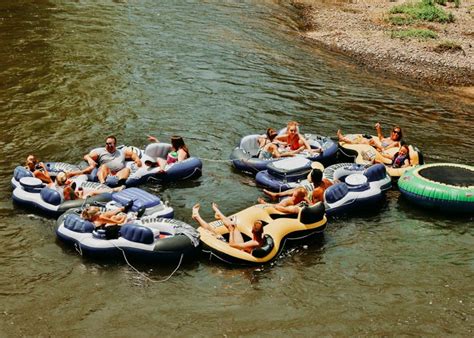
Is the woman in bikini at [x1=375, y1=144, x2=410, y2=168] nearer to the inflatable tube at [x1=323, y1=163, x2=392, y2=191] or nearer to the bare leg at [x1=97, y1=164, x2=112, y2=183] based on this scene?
the inflatable tube at [x1=323, y1=163, x2=392, y2=191]

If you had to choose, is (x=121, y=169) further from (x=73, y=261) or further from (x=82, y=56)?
(x=82, y=56)

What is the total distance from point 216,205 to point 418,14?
1906 centimetres

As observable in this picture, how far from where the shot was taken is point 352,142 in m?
17.0

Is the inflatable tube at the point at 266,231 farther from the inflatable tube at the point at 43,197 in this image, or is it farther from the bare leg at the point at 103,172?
the bare leg at the point at 103,172

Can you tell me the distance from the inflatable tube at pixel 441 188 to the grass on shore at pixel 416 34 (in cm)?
1319

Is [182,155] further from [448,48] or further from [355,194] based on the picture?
[448,48]

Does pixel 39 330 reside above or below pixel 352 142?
below

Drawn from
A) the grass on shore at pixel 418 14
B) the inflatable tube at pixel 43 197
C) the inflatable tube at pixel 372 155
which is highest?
the grass on shore at pixel 418 14

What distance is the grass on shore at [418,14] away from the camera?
2952 cm

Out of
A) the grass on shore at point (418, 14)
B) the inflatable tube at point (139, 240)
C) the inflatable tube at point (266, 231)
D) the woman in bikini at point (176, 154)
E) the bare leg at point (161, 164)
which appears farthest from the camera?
the grass on shore at point (418, 14)

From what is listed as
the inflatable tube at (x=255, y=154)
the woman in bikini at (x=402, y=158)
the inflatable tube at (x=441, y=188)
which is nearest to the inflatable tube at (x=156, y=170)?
the inflatable tube at (x=255, y=154)

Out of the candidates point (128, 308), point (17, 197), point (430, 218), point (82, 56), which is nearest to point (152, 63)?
Answer: point (82, 56)

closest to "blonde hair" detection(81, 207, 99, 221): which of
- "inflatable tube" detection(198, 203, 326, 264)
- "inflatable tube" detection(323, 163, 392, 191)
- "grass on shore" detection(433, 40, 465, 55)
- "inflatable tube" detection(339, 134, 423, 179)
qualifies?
"inflatable tube" detection(198, 203, 326, 264)

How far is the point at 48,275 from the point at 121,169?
3877mm
